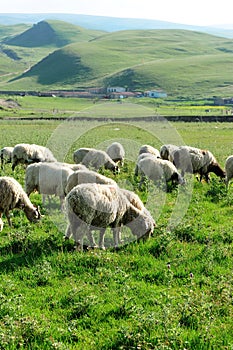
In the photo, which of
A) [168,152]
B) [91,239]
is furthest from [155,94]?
[91,239]

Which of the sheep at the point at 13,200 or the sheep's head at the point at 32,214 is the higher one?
the sheep at the point at 13,200

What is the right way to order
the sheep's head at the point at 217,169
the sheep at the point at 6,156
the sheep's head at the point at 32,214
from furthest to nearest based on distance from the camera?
the sheep at the point at 6,156 < the sheep's head at the point at 217,169 < the sheep's head at the point at 32,214

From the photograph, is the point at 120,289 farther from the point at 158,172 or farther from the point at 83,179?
the point at 158,172

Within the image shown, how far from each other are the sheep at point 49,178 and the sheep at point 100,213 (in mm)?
3014

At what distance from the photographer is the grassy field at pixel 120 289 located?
239 inches

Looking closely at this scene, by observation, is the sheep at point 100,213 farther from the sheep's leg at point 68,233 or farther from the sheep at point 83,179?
the sheep at point 83,179

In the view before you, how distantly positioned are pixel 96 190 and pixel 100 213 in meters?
0.53

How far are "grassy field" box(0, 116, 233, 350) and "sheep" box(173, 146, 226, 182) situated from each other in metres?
6.29

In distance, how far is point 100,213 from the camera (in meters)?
9.43

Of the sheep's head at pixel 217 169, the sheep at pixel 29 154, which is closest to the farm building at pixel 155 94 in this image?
the sheep at pixel 29 154

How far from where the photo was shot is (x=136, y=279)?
7992 mm

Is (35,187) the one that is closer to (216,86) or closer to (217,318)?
(217,318)

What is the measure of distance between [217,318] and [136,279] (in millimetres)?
1878

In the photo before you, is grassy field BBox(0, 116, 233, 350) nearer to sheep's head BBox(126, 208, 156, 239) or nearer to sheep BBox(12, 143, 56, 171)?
sheep's head BBox(126, 208, 156, 239)
